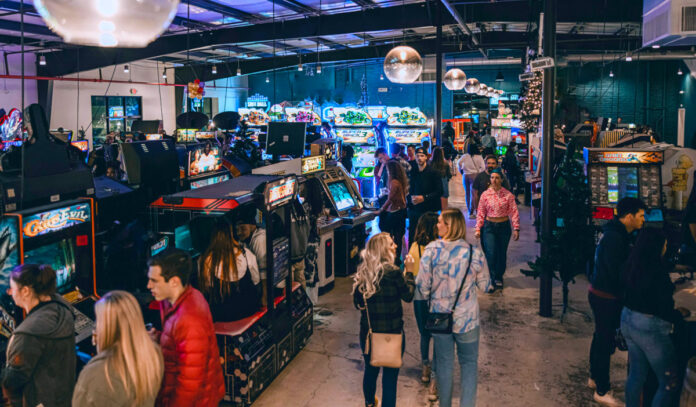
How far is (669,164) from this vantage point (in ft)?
26.7

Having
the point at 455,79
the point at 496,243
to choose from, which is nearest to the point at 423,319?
the point at 496,243

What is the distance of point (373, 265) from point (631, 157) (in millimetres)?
5557

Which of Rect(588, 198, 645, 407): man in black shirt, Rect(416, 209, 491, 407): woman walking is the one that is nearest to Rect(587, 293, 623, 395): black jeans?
Rect(588, 198, 645, 407): man in black shirt

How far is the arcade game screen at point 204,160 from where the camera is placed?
734 cm

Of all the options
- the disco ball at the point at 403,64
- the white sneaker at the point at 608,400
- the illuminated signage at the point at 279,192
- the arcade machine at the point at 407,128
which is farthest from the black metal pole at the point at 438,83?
the white sneaker at the point at 608,400

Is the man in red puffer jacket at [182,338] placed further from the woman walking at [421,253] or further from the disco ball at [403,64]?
the disco ball at [403,64]

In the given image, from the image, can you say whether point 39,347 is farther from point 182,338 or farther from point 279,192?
point 279,192

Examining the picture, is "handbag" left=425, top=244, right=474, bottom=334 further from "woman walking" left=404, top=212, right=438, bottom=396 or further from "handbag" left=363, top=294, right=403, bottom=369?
"woman walking" left=404, top=212, right=438, bottom=396

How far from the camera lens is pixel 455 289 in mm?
3885

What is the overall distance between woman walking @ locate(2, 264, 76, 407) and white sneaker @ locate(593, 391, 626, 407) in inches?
144

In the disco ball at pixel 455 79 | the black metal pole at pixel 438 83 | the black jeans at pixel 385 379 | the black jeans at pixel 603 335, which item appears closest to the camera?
the black jeans at pixel 385 379

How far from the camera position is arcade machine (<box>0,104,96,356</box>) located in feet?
11.7

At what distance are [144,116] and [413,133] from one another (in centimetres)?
1242

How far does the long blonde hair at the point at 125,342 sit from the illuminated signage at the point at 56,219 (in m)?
1.43
